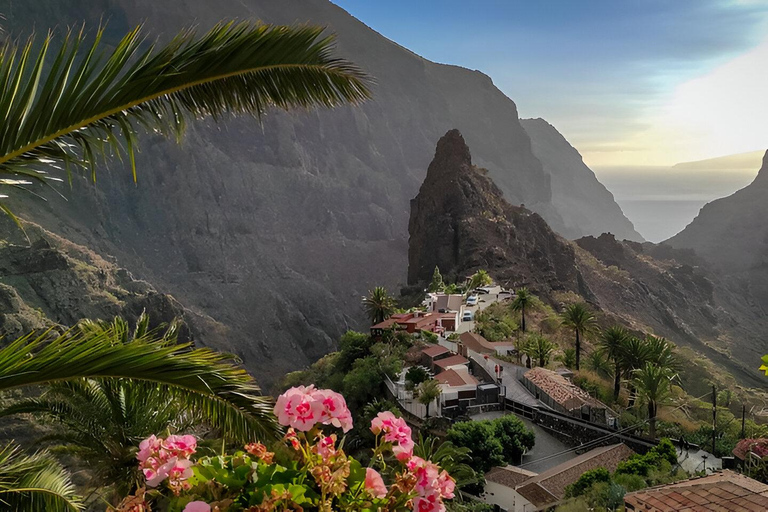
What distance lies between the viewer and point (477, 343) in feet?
125

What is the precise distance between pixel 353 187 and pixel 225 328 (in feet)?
245

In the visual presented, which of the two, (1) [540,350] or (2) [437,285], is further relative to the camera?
(2) [437,285]

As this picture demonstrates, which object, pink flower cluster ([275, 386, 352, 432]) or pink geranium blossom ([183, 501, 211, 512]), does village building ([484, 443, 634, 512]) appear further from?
pink geranium blossom ([183, 501, 211, 512])

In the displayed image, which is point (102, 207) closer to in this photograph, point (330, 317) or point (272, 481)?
point (330, 317)

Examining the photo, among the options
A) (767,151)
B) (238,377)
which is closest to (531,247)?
(238,377)

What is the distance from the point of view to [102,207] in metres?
110

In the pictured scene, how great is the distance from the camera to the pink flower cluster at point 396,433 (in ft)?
9.63

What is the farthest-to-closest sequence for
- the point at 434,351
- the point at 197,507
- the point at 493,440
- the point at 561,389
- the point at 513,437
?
the point at 434,351
the point at 561,389
the point at 513,437
the point at 493,440
the point at 197,507

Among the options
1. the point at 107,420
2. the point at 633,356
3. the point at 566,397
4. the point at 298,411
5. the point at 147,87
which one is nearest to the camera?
the point at 298,411

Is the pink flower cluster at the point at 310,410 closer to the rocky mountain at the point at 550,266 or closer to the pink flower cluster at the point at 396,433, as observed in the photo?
the pink flower cluster at the point at 396,433

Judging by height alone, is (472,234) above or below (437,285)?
above

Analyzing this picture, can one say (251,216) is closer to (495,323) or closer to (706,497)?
(495,323)

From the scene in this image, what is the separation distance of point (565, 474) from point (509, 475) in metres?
2.05

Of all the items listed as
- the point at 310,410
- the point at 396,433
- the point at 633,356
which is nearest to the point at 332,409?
the point at 310,410
